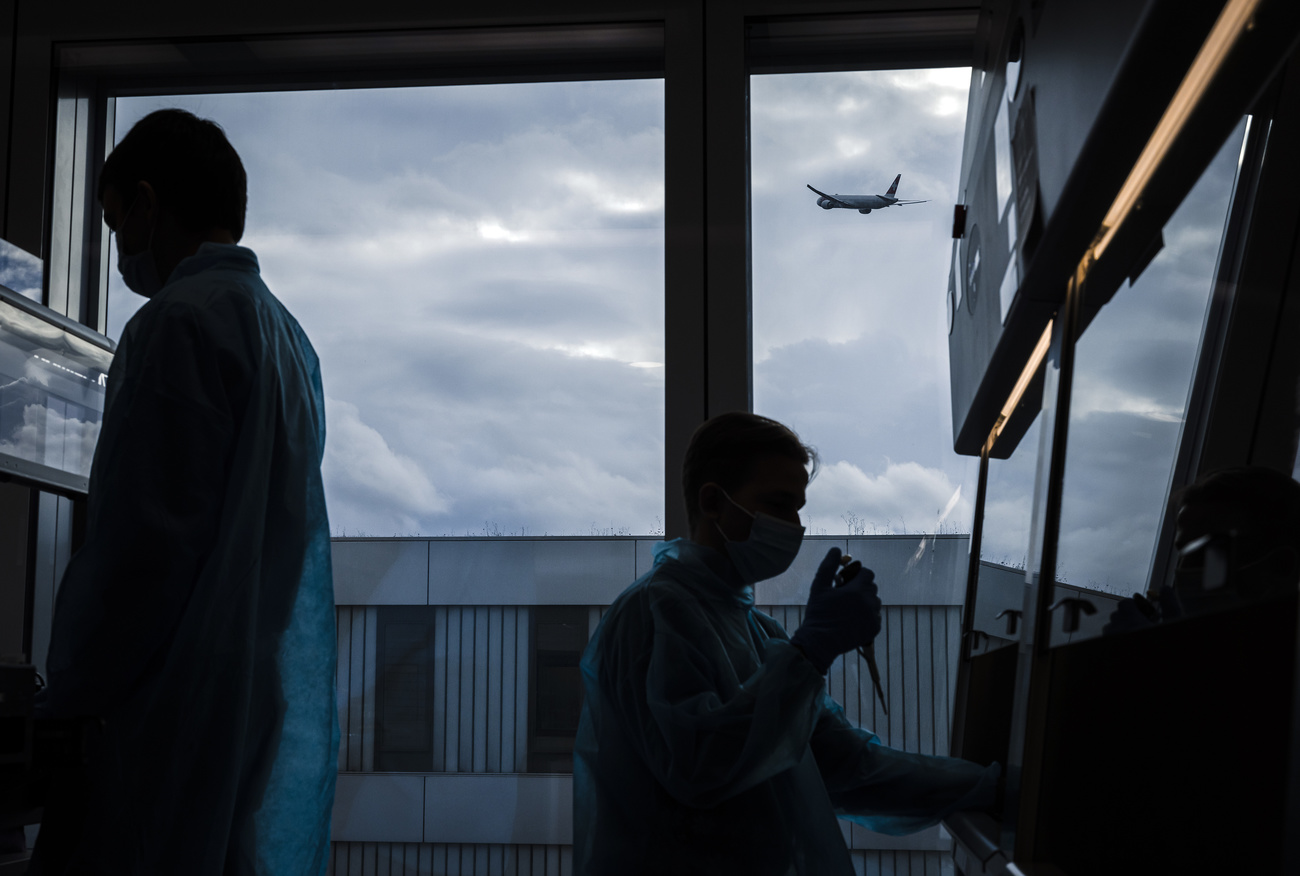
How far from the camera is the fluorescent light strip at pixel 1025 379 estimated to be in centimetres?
147

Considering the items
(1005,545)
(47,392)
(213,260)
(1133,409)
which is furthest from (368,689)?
(1133,409)

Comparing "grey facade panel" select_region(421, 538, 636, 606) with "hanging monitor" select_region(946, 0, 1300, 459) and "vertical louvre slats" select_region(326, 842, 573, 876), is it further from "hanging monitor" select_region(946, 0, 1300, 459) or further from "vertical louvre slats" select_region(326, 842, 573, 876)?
"hanging monitor" select_region(946, 0, 1300, 459)

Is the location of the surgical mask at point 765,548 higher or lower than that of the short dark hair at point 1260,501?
lower

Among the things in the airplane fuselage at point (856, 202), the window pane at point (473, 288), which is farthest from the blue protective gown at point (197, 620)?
the airplane fuselage at point (856, 202)

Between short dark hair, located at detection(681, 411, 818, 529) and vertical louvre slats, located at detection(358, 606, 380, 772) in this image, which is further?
vertical louvre slats, located at detection(358, 606, 380, 772)

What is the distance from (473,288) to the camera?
8.21 ft

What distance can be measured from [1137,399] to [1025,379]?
573 millimetres

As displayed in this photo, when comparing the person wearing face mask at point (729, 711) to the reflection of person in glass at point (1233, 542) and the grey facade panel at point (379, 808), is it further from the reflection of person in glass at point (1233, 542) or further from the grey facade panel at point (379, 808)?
the grey facade panel at point (379, 808)

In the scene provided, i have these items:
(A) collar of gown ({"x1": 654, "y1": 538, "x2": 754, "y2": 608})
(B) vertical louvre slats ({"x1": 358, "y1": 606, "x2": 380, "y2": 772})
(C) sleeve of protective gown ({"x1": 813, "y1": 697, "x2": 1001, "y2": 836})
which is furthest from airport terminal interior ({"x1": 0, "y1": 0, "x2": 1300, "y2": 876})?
(A) collar of gown ({"x1": 654, "y1": 538, "x2": 754, "y2": 608})

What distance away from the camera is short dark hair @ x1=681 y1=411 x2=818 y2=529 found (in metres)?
1.53

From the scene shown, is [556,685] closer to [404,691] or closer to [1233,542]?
[404,691]

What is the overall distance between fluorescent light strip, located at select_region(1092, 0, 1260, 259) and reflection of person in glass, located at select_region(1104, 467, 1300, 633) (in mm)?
323

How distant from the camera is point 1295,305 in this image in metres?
0.69

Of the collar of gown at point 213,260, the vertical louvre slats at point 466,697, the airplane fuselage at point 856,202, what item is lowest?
the vertical louvre slats at point 466,697
